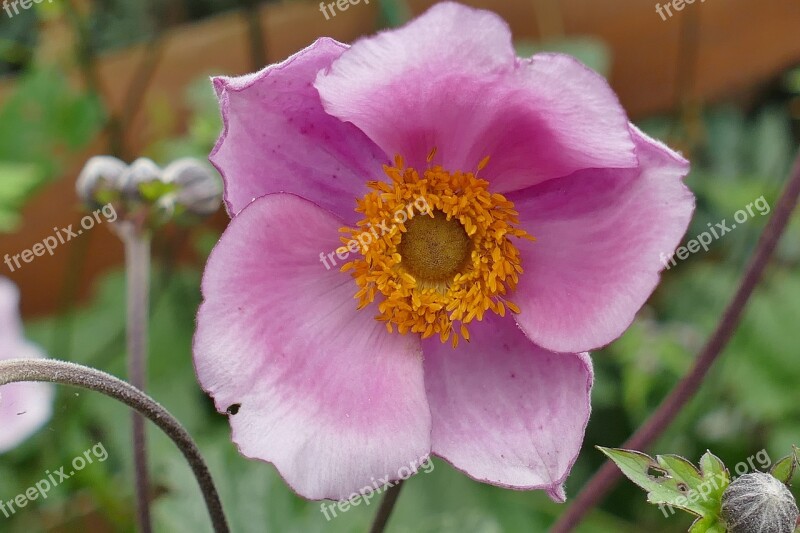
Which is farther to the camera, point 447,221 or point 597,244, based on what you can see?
point 447,221

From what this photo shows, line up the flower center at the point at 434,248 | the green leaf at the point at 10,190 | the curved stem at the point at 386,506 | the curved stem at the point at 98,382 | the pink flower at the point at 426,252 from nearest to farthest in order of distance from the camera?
the curved stem at the point at 98,382
the pink flower at the point at 426,252
the curved stem at the point at 386,506
the flower center at the point at 434,248
the green leaf at the point at 10,190

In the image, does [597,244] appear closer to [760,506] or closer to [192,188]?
[760,506]

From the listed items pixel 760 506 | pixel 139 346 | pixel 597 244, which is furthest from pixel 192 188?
pixel 760 506

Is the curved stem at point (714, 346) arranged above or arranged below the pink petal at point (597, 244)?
below

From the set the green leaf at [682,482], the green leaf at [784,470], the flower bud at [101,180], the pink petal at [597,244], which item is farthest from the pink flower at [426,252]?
the flower bud at [101,180]

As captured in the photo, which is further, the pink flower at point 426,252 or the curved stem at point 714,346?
the curved stem at point 714,346

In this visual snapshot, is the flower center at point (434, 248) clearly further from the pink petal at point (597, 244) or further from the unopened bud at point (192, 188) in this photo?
the unopened bud at point (192, 188)

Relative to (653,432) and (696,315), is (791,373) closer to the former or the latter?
(696,315)
